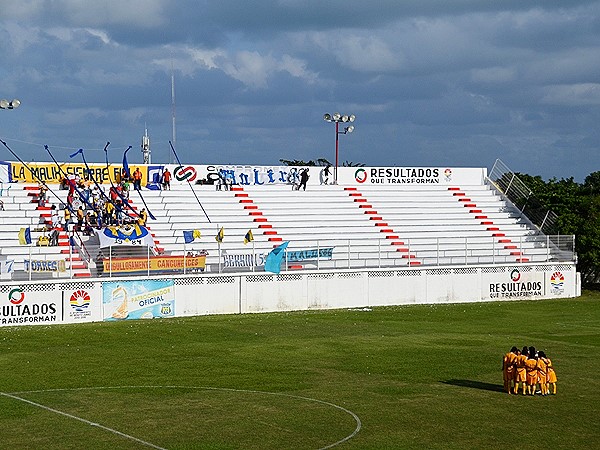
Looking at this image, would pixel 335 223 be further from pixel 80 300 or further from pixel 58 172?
pixel 80 300

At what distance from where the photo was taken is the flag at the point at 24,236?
157 feet

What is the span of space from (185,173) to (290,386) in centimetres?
3481

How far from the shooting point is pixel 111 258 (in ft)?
148

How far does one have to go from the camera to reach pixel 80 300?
43.8m

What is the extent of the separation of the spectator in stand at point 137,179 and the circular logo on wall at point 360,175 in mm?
14921

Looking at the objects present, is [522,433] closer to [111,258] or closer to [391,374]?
[391,374]

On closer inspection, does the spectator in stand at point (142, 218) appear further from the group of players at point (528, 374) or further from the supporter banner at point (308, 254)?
the group of players at point (528, 374)

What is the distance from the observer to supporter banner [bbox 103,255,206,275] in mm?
45094

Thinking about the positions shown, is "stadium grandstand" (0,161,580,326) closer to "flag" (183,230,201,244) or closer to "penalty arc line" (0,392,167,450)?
"flag" (183,230,201,244)

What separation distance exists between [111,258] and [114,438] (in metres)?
24.5

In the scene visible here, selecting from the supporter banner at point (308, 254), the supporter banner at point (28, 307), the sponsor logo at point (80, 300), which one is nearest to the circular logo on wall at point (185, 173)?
the supporter banner at point (308, 254)

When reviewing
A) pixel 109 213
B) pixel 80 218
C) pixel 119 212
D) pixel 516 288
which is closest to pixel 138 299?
pixel 80 218

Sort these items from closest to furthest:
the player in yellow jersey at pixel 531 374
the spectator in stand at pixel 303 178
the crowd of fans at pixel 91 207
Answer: the player in yellow jersey at pixel 531 374
the crowd of fans at pixel 91 207
the spectator in stand at pixel 303 178

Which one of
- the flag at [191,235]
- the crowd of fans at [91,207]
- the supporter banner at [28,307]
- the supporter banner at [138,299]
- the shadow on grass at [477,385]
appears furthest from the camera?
the crowd of fans at [91,207]
